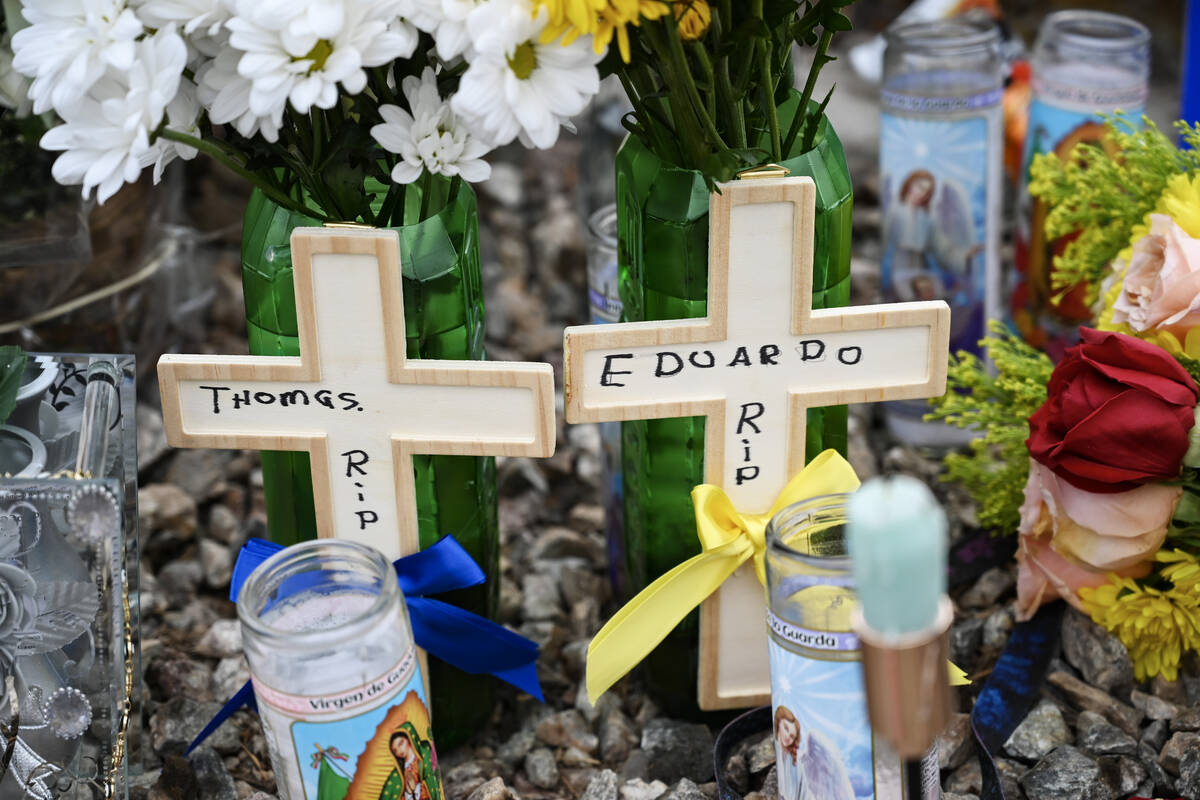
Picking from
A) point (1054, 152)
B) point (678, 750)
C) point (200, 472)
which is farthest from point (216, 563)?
point (1054, 152)

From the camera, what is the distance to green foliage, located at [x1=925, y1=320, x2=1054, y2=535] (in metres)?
1.14

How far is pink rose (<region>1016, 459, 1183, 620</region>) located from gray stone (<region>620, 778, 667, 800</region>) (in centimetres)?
36

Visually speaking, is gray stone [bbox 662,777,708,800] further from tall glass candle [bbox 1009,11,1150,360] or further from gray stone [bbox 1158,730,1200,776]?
tall glass candle [bbox 1009,11,1150,360]

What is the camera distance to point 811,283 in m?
0.92

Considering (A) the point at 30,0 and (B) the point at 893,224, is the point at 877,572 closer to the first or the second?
(A) the point at 30,0

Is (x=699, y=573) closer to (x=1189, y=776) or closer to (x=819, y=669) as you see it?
(x=819, y=669)

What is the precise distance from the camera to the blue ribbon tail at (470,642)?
3.23 feet

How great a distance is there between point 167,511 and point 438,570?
56cm

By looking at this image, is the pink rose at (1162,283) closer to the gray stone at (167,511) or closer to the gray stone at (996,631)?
the gray stone at (996,631)

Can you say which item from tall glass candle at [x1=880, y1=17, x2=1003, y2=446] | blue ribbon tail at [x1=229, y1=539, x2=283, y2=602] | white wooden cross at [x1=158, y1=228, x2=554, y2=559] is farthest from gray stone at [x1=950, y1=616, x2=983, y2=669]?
blue ribbon tail at [x1=229, y1=539, x2=283, y2=602]

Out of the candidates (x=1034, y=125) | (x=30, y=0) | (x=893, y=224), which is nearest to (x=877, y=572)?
(x=30, y=0)

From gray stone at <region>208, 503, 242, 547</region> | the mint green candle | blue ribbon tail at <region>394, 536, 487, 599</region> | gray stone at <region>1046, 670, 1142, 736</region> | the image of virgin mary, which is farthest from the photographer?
gray stone at <region>208, 503, 242, 547</region>

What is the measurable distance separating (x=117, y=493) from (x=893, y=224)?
3.10 ft

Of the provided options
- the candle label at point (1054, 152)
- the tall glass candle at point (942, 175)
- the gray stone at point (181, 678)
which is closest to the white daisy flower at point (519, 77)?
the gray stone at point (181, 678)
